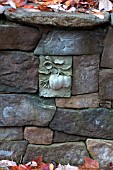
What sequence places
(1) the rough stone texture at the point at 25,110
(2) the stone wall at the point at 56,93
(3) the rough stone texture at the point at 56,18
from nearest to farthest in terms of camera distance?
1. (3) the rough stone texture at the point at 56,18
2. (2) the stone wall at the point at 56,93
3. (1) the rough stone texture at the point at 25,110

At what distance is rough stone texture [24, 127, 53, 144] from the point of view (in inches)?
104

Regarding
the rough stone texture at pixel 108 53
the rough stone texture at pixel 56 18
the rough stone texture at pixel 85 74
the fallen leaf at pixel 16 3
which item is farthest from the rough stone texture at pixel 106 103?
the fallen leaf at pixel 16 3

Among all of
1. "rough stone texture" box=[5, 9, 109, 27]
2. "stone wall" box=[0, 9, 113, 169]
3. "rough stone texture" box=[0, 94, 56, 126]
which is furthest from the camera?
"rough stone texture" box=[0, 94, 56, 126]

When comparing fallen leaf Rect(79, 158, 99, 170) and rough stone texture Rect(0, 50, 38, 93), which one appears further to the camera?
fallen leaf Rect(79, 158, 99, 170)

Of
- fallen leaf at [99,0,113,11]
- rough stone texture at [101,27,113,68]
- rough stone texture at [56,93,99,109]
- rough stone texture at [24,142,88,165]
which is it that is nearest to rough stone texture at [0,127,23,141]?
rough stone texture at [24,142,88,165]

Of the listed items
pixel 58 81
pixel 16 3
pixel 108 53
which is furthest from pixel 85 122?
pixel 16 3

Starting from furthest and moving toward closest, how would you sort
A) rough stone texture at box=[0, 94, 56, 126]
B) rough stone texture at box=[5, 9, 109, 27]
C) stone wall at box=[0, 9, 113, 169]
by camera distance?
1. rough stone texture at box=[0, 94, 56, 126]
2. stone wall at box=[0, 9, 113, 169]
3. rough stone texture at box=[5, 9, 109, 27]

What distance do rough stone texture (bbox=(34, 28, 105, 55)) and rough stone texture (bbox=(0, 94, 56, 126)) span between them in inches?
13.9

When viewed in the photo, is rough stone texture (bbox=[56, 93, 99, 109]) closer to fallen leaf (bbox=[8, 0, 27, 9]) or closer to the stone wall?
the stone wall

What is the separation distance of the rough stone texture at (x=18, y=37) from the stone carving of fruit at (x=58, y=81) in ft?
0.82

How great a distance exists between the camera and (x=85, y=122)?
2615 millimetres

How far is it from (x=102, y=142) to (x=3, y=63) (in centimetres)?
91

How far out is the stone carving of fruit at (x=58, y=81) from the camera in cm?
249

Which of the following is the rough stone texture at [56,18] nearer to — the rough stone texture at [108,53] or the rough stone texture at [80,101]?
the rough stone texture at [108,53]
